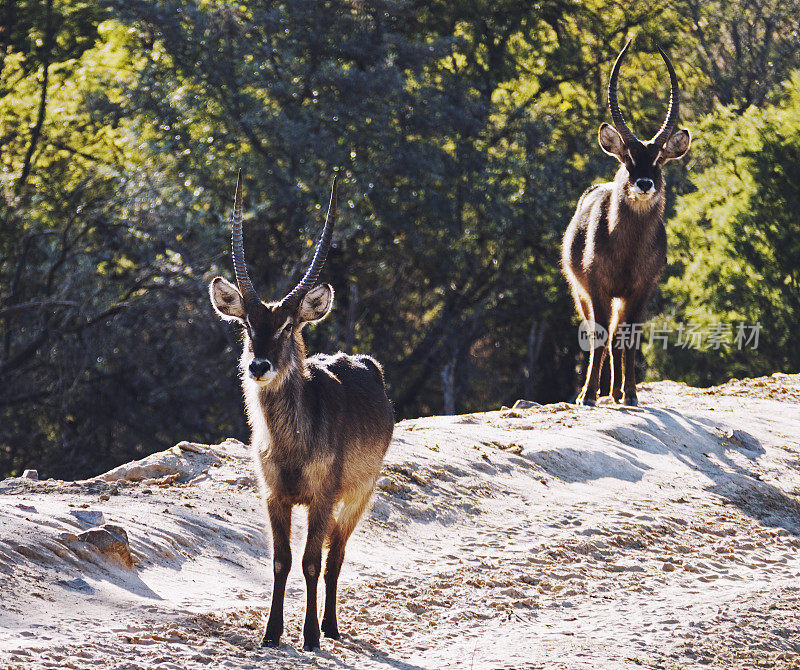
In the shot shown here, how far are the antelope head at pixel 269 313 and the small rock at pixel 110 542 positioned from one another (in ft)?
4.03

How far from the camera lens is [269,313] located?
5.57 meters

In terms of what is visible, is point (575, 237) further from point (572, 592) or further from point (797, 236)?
point (797, 236)

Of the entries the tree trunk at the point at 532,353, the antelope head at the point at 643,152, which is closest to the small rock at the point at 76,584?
the antelope head at the point at 643,152

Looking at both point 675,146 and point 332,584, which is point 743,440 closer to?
point 675,146

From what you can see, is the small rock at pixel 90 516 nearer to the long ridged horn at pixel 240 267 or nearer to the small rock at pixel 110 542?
the small rock at pixel 110 542

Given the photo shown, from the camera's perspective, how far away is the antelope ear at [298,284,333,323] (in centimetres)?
580

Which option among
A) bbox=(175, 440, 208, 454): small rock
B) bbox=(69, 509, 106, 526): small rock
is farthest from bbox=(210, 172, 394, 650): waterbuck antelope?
bbox=(175, 440, 208, 454): small rock

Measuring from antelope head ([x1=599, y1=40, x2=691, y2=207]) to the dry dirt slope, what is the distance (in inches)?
86.9

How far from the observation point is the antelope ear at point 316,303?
5.80 metres

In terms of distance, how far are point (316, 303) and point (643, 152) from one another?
562 cm

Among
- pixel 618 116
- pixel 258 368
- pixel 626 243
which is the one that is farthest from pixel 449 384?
pixel 258 368

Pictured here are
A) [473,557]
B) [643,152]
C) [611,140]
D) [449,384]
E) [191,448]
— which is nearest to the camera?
[473,557]

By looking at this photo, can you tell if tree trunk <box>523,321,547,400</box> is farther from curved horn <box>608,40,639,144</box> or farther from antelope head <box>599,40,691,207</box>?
antelope head <box>599,40,691,207</box>

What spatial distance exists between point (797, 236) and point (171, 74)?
396 inches
